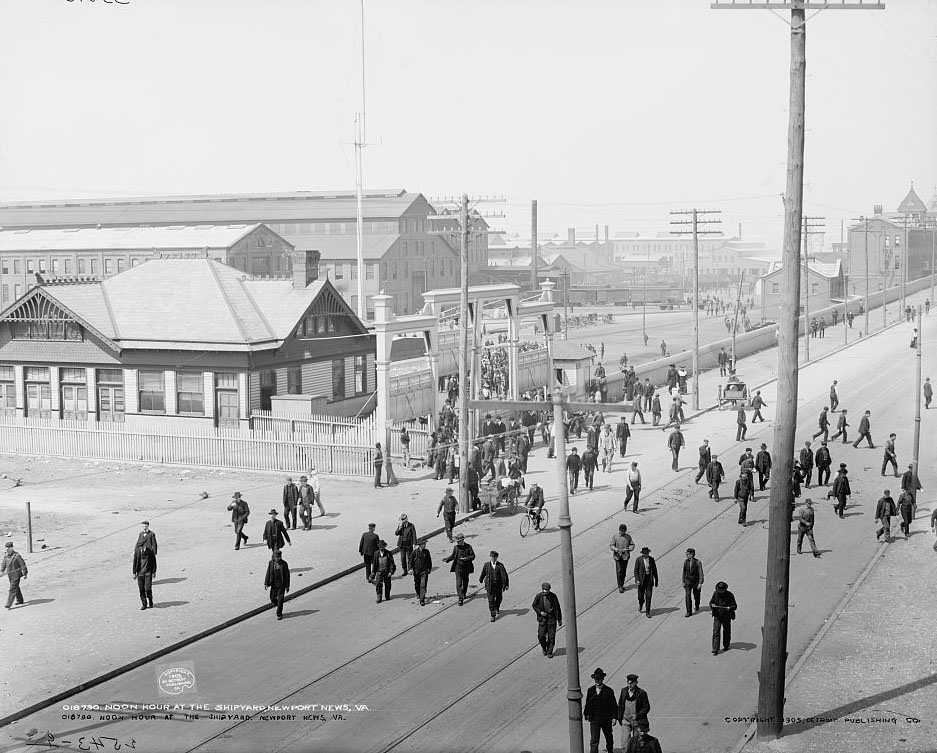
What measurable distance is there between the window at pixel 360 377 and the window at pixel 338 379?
4.07ft

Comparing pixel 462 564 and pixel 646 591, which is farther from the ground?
pixel 462 564

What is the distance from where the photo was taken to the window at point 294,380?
147 feet

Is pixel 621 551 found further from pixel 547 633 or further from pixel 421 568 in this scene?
pixel 547 633

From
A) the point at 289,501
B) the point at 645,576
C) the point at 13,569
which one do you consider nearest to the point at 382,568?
the point at 645,576

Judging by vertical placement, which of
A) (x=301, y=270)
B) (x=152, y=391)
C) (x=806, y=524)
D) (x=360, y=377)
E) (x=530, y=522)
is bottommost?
(x=530, y=522)

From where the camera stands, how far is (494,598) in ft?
67.7

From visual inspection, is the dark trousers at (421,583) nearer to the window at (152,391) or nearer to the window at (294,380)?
the window at (294,380)

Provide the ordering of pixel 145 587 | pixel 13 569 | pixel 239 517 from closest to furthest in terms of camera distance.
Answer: pixel 145 587
pixel 13 569
pixel 239 517

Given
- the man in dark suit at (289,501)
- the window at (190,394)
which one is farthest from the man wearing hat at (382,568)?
the window at (190,394)

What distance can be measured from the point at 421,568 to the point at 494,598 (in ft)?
6.06

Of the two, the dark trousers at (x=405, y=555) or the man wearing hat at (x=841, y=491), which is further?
the man wearing hat at (x=841, y=491)

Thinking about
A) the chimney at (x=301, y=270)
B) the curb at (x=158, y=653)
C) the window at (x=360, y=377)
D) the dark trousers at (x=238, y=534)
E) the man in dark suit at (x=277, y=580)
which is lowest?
the curb at (x=158, y=653)

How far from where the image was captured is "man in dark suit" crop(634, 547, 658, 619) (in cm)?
2075

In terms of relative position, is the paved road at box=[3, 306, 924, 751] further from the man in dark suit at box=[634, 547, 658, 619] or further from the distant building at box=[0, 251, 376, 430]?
the distant building at box=[0, 251, 376, 430]
